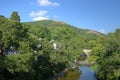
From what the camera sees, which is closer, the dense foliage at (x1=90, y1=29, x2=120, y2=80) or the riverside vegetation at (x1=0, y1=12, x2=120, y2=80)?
the riverside vegetation at (x1=0, y1=12, x2=120, y2=80)

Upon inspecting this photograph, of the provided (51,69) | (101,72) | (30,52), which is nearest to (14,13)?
(51,69)

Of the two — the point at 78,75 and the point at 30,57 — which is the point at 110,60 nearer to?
the point at 30,57

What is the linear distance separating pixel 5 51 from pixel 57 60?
67.4 ft

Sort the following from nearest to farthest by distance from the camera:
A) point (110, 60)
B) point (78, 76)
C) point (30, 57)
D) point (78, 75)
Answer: point (30, 57), point (110, 60), point (78, 76), point (78, 75)

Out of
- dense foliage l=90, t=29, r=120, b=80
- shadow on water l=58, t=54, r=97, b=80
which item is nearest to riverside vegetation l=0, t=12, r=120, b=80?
dense foliage l=90, t=29, r=120, b=80

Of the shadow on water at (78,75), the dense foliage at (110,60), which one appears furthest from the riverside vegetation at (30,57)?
the shadow on water at (78,75)

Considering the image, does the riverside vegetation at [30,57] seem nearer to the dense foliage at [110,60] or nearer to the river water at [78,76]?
the dense foliage at [110,60]

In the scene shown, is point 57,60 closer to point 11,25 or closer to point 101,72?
point 101,72

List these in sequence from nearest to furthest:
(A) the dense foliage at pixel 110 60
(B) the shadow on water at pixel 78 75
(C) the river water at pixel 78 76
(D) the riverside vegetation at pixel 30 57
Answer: (D) the riverside vegetation at pixel 30 57
(A) the dense foliage at pixel 110 60
(C) the river water at pixel 78 76
(B) the shadow on water at pixel 78 75

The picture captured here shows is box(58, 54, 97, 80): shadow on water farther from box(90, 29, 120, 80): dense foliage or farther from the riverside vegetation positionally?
box(90, 29, 120, 80): dense foliage

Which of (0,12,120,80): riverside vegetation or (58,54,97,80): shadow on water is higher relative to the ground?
(0,12,120,80): riverside vegetation

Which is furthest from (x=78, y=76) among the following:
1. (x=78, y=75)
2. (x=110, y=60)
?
(x=110, y=60)

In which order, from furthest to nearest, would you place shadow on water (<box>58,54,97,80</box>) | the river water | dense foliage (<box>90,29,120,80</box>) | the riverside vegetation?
1. shadow on water (<box>58,54,97,80</box>)
2. the river water
3. dense foliage (<box>90,29,120,80</box>)
4. the riverside vegetation

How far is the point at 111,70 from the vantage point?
51000 mm
